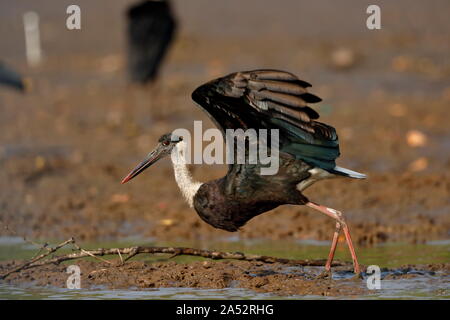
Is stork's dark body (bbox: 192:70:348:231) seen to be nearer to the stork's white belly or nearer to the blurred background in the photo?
the stork's white belly

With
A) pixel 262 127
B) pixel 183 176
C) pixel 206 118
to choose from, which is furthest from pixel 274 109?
pixel 206 118

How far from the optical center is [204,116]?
1366cm

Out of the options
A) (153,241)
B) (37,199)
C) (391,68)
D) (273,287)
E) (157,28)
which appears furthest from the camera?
(391,68)

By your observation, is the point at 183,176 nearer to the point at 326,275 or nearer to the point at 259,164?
the point at 259,164

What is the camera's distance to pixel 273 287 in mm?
6812

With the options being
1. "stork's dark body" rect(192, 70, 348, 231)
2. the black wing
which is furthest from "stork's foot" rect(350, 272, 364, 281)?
the black wing

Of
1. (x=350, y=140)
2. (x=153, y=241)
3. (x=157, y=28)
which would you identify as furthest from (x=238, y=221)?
(x=157, y=28)

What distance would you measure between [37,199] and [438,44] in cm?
890

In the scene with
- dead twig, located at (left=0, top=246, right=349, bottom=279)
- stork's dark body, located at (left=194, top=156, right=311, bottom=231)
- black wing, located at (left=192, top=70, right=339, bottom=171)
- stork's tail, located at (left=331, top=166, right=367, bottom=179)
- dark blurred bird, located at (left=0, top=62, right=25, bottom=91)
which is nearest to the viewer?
black wing, located at (left=192, top=70, right=339, bottom=171)

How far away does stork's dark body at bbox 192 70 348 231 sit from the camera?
614 centimetres

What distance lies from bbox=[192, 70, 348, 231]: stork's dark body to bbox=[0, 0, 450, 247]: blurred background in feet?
1.71

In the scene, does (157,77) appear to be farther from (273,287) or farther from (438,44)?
(273,287)

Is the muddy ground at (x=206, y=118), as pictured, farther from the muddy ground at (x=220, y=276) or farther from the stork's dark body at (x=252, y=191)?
the stork's dark body at (x=252, y=191)

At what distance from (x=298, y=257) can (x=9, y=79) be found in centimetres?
673
